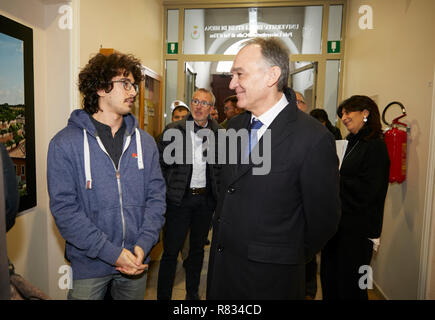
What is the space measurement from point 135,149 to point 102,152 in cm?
19

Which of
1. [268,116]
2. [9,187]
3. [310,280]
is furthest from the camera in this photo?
[310,280]

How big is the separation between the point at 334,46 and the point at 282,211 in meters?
4.39

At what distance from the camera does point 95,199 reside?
1.54 meters

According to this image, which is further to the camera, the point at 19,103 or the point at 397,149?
the point at 397,149

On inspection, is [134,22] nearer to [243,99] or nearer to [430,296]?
[243,99]

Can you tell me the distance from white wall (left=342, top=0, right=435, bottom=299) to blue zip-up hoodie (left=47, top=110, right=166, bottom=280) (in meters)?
2.18

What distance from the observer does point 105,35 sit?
2832 mm

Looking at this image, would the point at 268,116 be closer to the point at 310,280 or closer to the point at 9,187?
the point at 9,187

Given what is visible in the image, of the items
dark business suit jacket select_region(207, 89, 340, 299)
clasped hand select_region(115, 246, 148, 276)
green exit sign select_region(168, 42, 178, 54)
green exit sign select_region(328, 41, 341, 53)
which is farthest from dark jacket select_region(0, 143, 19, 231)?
green exit sign select_region(328, 41, 341, 53)

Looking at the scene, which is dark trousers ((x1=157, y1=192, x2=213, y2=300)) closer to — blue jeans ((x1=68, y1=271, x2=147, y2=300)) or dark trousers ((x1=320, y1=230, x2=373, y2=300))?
blue jeans ((x1=68, y1=271, x2=147, y2=300))

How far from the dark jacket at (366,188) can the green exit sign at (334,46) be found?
3071mm

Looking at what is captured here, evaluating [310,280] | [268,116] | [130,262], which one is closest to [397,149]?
[310,280]

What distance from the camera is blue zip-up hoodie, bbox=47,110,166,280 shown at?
4.81 feet
